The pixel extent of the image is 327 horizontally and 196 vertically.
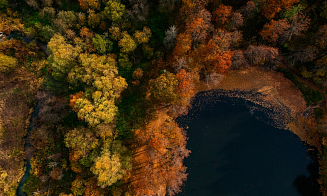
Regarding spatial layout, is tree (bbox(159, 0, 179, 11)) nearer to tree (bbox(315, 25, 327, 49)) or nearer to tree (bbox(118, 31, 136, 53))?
tree (bbox(118, 31, 136, 53))

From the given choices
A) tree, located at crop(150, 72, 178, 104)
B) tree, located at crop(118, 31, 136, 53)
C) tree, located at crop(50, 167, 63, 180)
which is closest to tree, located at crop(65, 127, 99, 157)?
tree, located at crop(50, 167, 63, 180)

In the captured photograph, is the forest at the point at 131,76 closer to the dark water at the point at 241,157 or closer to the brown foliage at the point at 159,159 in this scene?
the brown foliage at the point at 159,159

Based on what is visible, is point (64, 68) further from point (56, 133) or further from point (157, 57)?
point (157, 57)

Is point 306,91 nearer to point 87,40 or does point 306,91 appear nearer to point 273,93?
point 273,93

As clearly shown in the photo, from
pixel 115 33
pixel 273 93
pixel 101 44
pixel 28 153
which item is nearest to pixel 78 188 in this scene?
pixel 28 153

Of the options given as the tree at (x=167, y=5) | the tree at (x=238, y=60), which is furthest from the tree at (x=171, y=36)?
the tree at (x=238, y=60)

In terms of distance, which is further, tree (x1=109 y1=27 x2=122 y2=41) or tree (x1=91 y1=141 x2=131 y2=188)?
tree (x1=109 y1=27 x2=122 y2=41)
